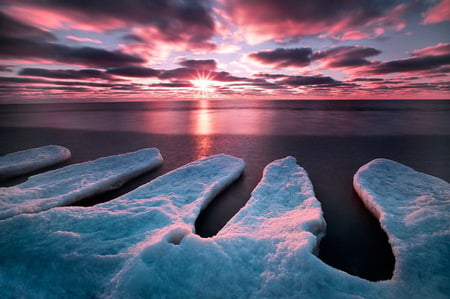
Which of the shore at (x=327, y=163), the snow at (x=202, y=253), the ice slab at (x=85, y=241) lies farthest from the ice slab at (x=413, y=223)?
the ice slab at (x=85, y=241)

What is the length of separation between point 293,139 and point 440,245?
42.0ft

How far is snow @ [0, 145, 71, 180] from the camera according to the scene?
29.7ft

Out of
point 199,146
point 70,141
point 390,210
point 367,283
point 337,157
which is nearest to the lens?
point 367,283

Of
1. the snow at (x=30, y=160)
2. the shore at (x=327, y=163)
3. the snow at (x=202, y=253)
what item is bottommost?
the shore at (x=327, y=163)

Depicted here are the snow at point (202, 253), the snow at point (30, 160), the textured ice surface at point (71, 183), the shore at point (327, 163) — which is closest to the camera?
the snow at point (202, 253)

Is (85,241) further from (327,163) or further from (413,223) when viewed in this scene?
(327,163)

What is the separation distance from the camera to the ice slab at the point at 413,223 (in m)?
3.47

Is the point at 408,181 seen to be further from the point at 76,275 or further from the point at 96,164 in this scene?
the point at 96,164

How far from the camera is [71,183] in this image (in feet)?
25.0

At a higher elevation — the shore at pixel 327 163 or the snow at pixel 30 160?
the snow at pixel 30 160

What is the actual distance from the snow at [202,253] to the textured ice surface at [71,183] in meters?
1.52

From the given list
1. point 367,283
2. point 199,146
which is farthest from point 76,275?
point 199,146

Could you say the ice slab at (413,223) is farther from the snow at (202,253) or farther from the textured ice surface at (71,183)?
the textured ice surface at (71,183)

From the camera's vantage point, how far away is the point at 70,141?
1642cm
